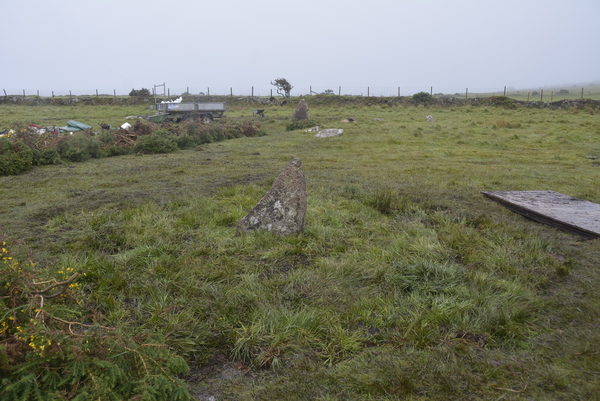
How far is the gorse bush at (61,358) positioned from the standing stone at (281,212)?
282cm

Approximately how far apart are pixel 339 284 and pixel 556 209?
4469mm

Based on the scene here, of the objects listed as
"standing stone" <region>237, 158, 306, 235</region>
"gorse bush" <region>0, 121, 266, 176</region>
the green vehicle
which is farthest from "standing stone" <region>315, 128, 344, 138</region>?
"standing stone" <region>237, 158, 306, 235</region>

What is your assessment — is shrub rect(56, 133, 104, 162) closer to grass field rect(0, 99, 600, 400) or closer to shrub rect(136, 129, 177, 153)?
shrub rect(136, 129, 177, 153)

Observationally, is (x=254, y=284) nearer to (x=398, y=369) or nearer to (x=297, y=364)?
(x=297, y=364)

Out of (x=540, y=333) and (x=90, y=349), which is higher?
(x=90, y=349)

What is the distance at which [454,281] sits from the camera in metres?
3.93

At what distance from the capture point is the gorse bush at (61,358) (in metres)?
2.04

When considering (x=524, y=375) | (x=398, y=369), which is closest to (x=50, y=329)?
(x=398, y=369)

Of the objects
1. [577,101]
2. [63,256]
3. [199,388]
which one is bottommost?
[199,388]

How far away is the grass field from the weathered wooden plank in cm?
23

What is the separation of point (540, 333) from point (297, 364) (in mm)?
2004

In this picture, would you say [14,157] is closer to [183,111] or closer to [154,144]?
[154,144]

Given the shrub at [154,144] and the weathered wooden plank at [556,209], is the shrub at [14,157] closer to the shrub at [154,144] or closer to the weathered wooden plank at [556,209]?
the shrub at [154,144]

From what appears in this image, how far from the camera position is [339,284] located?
3936 millimetres
